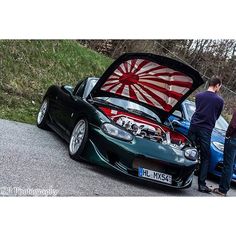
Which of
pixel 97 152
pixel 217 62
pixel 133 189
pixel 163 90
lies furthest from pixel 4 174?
pixel 217 62

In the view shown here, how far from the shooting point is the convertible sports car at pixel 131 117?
4715mm

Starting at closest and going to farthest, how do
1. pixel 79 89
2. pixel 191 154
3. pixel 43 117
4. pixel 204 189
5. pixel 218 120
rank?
1. pixel 191 154
2. pixel 204 189
3. pixel 218 120
4. pixel 79 89
5. pixel 43 117

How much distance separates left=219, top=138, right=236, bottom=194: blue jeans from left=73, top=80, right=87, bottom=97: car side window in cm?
181

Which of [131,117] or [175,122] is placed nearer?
[131,117]

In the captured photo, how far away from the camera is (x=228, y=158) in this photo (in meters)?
5.34

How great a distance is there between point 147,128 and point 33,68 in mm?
1538

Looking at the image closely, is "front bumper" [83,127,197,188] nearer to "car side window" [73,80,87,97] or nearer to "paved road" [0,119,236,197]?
"paved road" [0,119,236,197]

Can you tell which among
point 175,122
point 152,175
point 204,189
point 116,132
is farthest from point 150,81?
point 204,189

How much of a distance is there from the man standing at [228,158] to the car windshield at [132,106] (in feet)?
2.79

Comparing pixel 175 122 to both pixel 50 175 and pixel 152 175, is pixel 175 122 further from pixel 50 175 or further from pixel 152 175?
pixel 50 175

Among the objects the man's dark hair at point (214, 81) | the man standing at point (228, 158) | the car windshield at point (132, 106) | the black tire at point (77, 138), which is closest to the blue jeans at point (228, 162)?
the man standing at point (228, 158)
